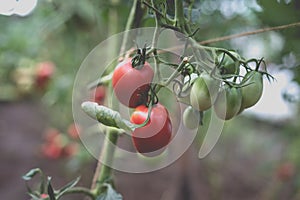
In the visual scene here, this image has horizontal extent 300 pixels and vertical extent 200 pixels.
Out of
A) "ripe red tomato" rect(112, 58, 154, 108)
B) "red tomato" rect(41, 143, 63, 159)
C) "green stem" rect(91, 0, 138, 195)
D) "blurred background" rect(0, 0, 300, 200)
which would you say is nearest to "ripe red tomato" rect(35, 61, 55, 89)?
"blurred background" rect(0, 0, 300, 200)

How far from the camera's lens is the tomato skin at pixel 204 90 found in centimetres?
40

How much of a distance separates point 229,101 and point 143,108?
9 cm

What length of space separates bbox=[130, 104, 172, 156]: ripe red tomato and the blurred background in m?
0.21

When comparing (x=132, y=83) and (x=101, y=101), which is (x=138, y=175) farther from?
(x=132, y=83)

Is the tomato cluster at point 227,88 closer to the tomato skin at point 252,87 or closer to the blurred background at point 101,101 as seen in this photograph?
the tomato skin at point 252,87

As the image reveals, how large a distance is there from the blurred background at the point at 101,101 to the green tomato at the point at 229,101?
0.22m

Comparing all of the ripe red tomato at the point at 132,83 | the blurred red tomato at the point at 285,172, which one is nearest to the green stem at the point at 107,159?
the ripe red tomato at the point at 132,83

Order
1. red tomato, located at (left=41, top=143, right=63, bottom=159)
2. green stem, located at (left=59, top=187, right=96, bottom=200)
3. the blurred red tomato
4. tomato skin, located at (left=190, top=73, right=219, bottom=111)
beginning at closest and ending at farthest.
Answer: tomato skin, located at (left=190, top=73, right=219, bottom=111) → green stem, located at (left=59, top=187, right=96, bottom=200) → red tomato, located at (left=41, top=143, right=63, bottom=159) → the blurred red tomato

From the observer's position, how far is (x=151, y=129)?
423 mm

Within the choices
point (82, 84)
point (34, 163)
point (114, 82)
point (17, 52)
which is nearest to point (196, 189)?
point (34, 163)

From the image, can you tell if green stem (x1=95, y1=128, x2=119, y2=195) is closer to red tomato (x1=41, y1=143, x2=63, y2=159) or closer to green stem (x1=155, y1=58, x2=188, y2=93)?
green stem (x1=155, y1=58, x2=188, y2=93)

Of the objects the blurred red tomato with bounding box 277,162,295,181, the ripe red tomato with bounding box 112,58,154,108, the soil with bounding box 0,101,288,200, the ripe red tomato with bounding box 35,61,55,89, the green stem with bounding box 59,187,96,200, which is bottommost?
the green stem with bounding box 59,187,96,200

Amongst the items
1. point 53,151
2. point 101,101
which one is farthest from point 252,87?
point 53,151

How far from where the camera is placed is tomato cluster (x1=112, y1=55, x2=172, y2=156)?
0.42m
